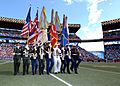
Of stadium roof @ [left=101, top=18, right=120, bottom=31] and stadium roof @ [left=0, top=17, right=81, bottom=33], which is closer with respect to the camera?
stadium roof @ [left=101, top=18, right=120, bottom=31]

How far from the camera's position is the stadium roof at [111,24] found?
271 feet

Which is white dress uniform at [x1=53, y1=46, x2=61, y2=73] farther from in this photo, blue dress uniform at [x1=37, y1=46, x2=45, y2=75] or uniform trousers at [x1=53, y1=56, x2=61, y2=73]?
blue dress uniform at [x1=37, y1=46, x2=45, y2=75]

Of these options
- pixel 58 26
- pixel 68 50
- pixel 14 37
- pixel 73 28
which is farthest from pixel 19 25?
pixel 68 50

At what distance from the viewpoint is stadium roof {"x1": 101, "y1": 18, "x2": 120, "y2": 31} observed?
82681mm

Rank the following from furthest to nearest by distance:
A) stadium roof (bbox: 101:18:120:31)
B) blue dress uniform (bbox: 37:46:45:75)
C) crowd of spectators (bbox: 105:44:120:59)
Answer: stadium roof (bbox: 101:18:120:31)
crowd of spectators (bbox: 105:44:120:59)
blue dress uniform (bbox: 37:46:45:75)

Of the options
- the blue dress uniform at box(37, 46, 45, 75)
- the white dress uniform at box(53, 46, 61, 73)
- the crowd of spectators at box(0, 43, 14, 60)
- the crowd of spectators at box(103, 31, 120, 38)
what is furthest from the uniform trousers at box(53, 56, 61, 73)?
the crowd of spectators at box(103, 31, 120, 38)

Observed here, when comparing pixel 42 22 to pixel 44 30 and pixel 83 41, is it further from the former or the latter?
pixel 83 41

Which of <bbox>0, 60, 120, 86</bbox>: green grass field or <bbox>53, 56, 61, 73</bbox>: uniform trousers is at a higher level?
<bbox>53, 56, 61, 73</bbox>: uniform trousers

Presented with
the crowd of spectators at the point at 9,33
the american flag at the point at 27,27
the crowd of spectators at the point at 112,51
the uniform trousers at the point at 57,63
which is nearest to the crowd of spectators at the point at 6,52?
the crowd of spectators at the point at 9,33

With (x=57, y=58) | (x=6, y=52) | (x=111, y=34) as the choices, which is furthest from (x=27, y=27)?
(x=111, y=34)

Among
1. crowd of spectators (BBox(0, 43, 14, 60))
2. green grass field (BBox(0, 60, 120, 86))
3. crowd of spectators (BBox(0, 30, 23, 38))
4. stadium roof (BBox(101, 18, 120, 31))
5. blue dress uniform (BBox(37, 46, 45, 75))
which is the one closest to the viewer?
green grass field (BBox(0, 60, 120, 86))

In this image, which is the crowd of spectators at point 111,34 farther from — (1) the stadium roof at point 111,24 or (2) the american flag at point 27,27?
(2) the american flag at point 27,27

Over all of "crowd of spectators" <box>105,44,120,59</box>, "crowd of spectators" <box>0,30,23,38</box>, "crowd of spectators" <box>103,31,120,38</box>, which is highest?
"crowd of spectators" <box>0,30,23,38</box>

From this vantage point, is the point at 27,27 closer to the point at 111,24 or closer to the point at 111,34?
the point at 111,24
